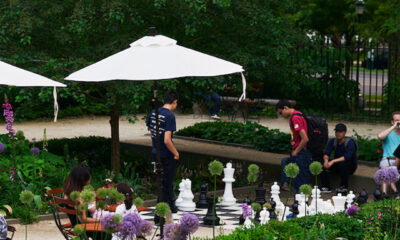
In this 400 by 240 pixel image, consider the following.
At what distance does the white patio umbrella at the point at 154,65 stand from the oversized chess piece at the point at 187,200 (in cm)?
209

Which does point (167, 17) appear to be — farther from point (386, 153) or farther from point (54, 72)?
point (386, 153)

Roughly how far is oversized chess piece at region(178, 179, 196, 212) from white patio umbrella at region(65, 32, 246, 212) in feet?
→ 6.86

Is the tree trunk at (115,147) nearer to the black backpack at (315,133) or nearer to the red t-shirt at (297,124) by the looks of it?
the black backpack at (315,133)

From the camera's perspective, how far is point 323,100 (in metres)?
25.3

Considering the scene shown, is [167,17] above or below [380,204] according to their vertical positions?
above

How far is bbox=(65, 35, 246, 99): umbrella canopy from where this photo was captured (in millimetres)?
8125

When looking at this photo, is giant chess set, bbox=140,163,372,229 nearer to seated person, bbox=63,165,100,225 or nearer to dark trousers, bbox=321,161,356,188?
dark trousers, bbox=321,161,356,188

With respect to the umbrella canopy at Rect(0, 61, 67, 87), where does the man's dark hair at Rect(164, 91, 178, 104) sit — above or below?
below

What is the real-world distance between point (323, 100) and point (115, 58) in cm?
1752

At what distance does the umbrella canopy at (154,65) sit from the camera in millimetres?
8125

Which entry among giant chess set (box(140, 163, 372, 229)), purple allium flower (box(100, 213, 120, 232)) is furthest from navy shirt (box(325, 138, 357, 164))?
purple allium flower (box(100, 213, 120, 232))

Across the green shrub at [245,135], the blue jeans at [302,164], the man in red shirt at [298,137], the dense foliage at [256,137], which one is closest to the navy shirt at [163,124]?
the man in red shirt at [298,137]

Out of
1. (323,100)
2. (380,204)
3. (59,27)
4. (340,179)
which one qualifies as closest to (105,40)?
(59,27)

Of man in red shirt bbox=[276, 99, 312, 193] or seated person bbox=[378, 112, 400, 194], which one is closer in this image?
man in red shirt bbox=[276, 99, 312, 193]
